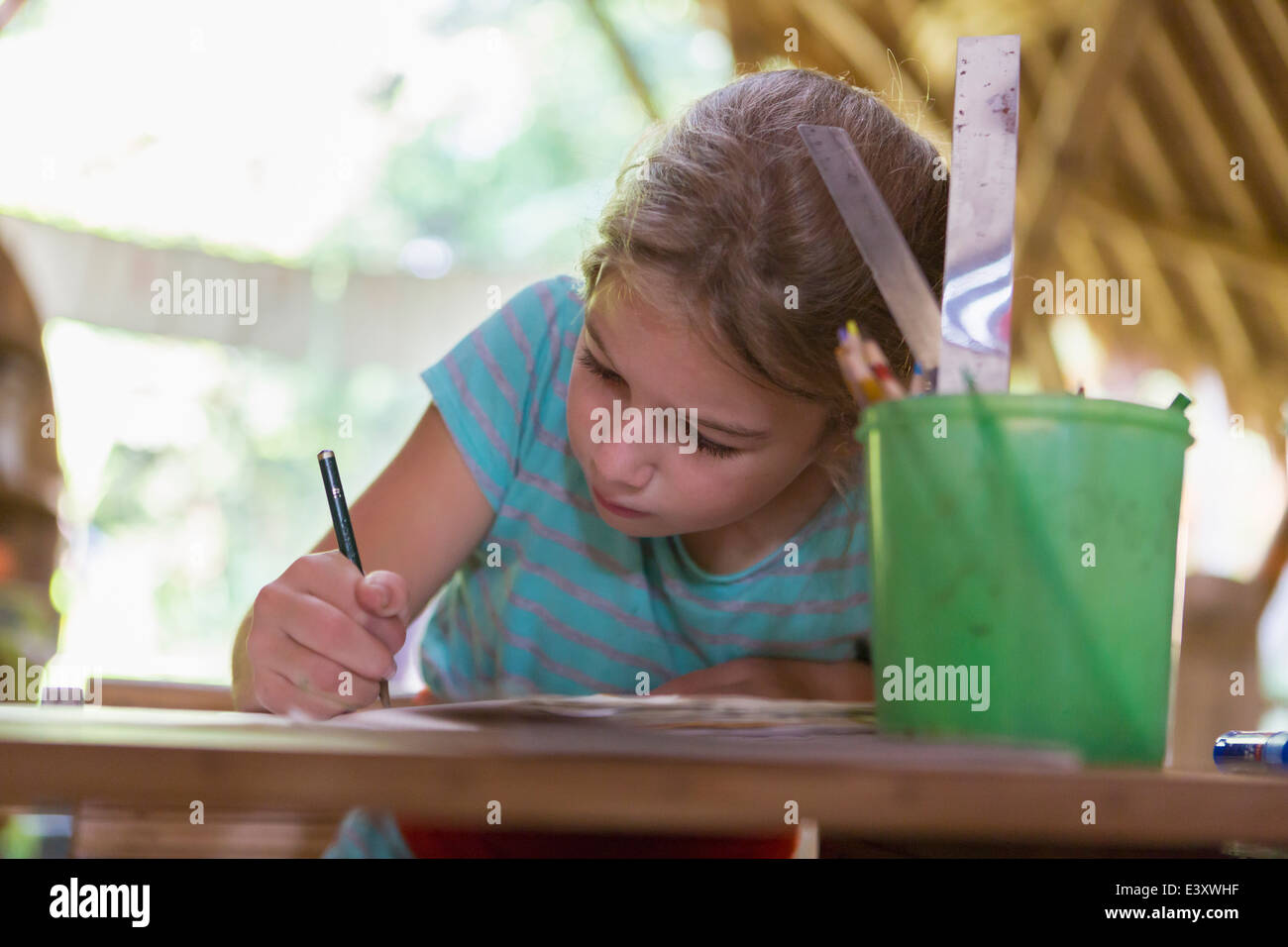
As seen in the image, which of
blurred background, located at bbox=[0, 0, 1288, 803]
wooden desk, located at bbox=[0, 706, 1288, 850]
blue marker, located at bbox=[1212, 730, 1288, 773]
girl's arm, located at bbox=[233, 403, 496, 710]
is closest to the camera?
wooden desk, located at bbox=[0, 706, 1288, 850]

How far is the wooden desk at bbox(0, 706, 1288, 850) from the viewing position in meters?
0.30

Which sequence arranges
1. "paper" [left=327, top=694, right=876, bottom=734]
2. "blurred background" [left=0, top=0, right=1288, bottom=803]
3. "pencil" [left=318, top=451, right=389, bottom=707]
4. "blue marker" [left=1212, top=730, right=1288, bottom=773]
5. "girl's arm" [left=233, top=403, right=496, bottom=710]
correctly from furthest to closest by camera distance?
"blurred background" [left=0, top=0, right=1288, bottom=803], "girl's arm" [left=233, top=403, right=496, bottom=710], "pencil" [left=318, top=451, right=389, bottom=707], "blue marker" [left=1212, top=730, right=1288, bottom=773], "paper" [left=327, top=694, right=876, bottom=734]

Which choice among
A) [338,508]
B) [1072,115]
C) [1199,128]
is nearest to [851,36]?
[1072,115]

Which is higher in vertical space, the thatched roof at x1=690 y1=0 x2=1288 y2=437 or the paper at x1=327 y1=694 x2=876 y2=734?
the thatched roof at x1=690 y1=0 x2=1288 y2=437

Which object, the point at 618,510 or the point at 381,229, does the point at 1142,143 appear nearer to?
the point at 381,229

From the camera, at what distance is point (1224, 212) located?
546 cm

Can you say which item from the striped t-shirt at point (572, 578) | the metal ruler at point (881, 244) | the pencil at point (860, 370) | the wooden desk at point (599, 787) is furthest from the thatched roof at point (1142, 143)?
the wooden desk at point (599, 787)

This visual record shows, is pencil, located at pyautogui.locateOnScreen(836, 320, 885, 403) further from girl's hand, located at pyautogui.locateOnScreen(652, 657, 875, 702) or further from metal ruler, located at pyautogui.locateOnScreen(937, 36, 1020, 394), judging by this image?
girl's hand, located at pyautogui.locateOnScreen(652, 657, 875, 702)

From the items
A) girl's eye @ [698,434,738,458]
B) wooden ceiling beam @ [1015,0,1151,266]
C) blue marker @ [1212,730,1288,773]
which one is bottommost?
blue marker @ [1212,730,1288,773]

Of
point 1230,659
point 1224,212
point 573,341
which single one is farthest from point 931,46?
point 573,341

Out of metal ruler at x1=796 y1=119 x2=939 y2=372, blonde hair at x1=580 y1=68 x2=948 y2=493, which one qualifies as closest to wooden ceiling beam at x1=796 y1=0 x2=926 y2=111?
blonde hair at x1=580 y1=68 x2=948 y2=493

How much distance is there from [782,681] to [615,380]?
244 mm

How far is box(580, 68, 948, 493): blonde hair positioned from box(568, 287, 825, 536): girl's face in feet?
0.05
